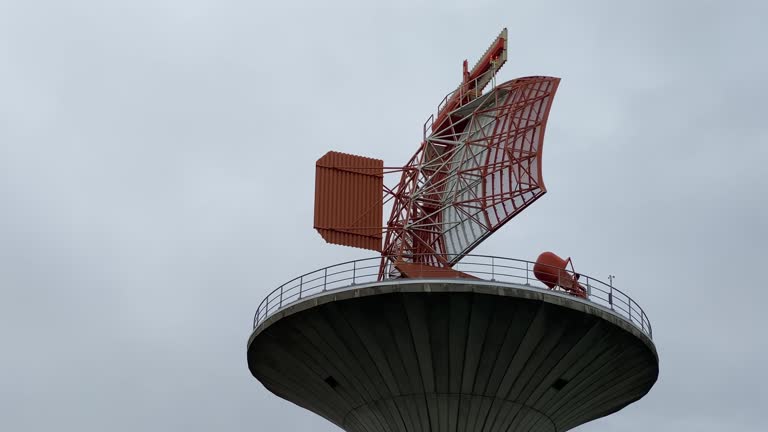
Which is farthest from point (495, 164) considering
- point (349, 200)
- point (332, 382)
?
point (332, 382)

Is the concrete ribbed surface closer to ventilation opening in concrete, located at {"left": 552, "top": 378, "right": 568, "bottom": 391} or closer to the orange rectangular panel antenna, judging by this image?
ventilation opening in concrete, located at {"left": 552, "top": 378, "right": 568, "bottom": 391}

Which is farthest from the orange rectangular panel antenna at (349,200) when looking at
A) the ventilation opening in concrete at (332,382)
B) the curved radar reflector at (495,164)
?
the ventilation opening in concrete at (332,382)

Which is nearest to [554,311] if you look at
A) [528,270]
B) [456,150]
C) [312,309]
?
[528,270]

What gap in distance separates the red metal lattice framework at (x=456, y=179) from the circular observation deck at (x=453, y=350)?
4160 millimetres

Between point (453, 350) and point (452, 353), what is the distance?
0.15 metres

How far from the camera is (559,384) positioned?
140 feet

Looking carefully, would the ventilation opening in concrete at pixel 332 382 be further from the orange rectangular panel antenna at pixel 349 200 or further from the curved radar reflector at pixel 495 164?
the curved radar reflector at pixel 495 164

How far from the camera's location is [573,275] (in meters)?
43.9

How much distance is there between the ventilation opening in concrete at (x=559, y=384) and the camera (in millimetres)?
42475

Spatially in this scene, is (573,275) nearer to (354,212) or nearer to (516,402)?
(516,402)

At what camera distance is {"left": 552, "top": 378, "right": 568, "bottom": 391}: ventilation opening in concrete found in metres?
42.5

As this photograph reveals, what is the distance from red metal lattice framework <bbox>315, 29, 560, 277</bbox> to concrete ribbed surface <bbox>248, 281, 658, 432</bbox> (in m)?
4.48

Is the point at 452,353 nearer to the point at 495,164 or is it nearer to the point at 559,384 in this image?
the point at 559,384

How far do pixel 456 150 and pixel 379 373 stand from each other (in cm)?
1184
